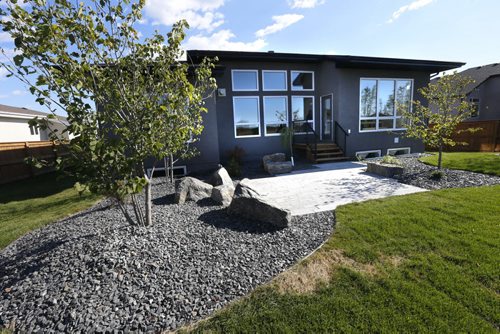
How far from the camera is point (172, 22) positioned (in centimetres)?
301

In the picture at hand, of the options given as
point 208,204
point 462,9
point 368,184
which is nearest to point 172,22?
point 208,204

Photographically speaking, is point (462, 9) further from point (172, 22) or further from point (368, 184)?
point (172, 22)

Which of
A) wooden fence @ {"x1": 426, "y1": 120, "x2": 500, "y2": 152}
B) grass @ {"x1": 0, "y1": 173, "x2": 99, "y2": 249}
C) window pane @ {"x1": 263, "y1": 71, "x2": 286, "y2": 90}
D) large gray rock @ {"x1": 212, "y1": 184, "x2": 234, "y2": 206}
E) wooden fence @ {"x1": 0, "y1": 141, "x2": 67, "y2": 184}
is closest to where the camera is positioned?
grass @ {"x1": 0, "y1": 173, "x2": 99, "y2": 249}

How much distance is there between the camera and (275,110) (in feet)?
33.9

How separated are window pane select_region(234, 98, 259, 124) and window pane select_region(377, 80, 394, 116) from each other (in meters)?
5.39

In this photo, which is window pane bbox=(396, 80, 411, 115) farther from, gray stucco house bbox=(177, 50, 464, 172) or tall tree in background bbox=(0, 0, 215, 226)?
tall tree in background bbox=(0, 0, 215, 226)

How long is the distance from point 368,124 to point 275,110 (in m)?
4.13

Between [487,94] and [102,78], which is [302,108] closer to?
[102,78]

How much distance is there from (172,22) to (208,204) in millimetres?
3194

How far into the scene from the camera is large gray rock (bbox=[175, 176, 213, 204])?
5.02 meters

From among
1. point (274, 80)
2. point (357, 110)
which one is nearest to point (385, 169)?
point (357, 110)

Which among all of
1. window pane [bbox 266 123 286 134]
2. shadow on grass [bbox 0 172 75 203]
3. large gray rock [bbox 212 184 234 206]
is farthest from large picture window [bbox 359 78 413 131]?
shadow on grass [bbox 0 172 75 203]

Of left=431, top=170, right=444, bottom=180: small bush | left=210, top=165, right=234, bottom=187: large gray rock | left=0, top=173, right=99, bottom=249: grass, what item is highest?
left=210, top=165, right=234, bottom=187: large gray rock

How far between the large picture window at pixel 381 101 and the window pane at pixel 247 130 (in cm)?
454
